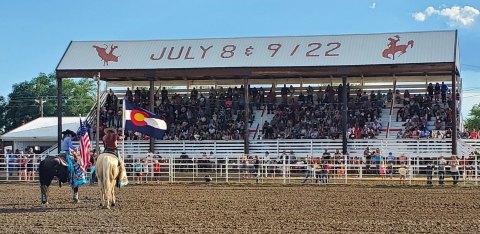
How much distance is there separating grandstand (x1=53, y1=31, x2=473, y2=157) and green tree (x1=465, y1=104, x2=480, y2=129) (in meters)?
36.6

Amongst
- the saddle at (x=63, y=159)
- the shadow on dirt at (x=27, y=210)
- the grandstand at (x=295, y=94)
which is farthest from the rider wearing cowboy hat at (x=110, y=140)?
the grandstand at (x=295, y=94)

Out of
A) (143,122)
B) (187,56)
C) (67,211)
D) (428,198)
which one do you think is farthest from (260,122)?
(67,211)

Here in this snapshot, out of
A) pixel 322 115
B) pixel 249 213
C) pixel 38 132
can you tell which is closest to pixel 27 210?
pixel 249 213

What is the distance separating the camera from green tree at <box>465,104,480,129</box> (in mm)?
73125

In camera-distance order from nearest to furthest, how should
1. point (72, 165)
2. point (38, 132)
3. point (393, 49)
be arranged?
point (72, 165)
point (393, 49)
point (38, 132)

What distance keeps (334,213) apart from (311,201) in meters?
2.98

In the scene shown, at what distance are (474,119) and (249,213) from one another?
69.8 m

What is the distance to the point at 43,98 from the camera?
262 ft

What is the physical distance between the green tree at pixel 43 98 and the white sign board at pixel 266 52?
38.4 metres

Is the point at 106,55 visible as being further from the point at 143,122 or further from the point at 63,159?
the point at 63,159

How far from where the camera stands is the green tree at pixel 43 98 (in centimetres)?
7294

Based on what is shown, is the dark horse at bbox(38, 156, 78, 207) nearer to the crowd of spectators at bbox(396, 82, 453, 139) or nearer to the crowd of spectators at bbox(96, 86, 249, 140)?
the crowd of spectators at bbox(96, 86, 249, 140)

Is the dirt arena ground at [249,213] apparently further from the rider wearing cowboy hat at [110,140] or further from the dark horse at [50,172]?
the rider wearing cowboy hat at [110,140]

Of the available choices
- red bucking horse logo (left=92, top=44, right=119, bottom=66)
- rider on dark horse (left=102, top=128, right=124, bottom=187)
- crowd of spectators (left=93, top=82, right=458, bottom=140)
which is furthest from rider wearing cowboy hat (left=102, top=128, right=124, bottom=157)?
red bucking horse logo (left=92, top=44, right=119, bottom=66)
